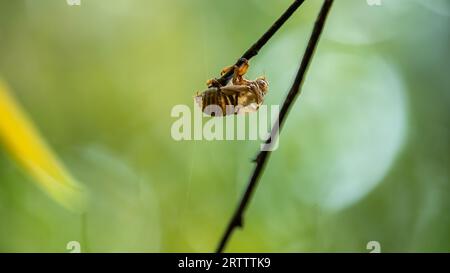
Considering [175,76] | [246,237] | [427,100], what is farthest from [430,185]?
[175,76]

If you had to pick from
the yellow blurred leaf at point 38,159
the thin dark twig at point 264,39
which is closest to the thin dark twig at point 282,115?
the thin dark twig at point 264,39

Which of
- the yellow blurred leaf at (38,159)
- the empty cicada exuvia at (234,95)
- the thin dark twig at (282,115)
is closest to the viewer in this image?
the thin dark twig at (282,115)

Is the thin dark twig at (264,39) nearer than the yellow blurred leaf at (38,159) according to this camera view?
Yes

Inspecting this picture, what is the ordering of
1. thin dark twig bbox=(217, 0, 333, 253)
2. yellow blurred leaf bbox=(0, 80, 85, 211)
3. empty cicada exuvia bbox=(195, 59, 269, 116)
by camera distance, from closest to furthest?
thin dark twig bbox=(217, 0, 333, 253)
empty cicada exuvia bbox=(195, 59, 269, 116)
yellow blurred leaf bbox=(0, 80, 85, 211)

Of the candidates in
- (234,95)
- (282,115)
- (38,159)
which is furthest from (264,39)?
(38,159)

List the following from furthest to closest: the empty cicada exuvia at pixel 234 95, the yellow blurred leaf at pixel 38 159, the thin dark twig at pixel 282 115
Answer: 1. the yellow blurred leaf at pixel 38 159
2. the empty cicada exuvia at pixel 234 95
3. the thin dark twig at pixel 282 115

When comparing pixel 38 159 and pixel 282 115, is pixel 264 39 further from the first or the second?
pixel 38 159

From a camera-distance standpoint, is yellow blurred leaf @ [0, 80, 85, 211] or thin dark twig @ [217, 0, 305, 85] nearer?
thin dark twig @ [217, 0, 305, 85]

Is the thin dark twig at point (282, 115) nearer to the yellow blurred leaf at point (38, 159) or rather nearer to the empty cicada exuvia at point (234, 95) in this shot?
the empty cicada exuvia at point (234, 95)

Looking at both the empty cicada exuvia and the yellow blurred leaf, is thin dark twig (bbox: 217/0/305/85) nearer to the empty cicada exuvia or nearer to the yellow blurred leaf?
the empty cicada exuvia

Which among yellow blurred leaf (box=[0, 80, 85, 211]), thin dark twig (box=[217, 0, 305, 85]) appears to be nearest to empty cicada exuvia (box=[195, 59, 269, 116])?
thin dark twig (box=[217, 0, 305, 85])
